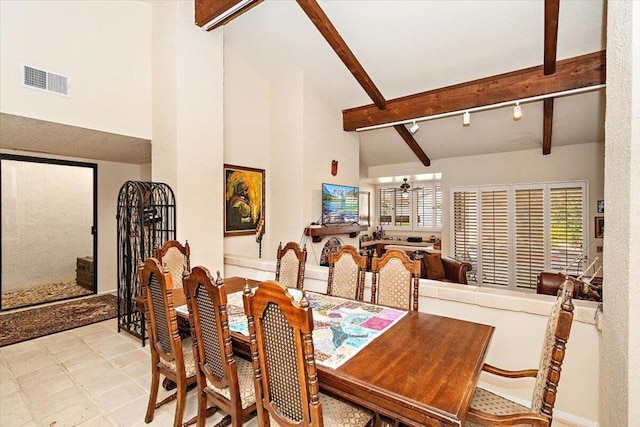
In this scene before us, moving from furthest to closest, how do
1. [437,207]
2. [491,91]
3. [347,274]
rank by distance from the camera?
[437,207]
[491,91]
[347,274]

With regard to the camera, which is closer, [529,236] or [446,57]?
[446,57]

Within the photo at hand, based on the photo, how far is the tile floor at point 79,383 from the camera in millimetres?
2182

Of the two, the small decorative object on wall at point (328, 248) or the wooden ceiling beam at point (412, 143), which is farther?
the wooden ceiling beam at point (412, 143)

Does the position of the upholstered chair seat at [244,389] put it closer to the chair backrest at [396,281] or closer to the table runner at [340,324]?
the table runner at [340,324]

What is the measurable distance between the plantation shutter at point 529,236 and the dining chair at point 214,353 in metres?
5.81

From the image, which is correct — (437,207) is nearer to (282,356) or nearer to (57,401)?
(282,356)

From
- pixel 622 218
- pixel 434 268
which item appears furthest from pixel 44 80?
pixel 434 268

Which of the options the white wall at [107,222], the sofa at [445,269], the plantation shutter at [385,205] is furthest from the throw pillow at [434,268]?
the white wall at [107,222]

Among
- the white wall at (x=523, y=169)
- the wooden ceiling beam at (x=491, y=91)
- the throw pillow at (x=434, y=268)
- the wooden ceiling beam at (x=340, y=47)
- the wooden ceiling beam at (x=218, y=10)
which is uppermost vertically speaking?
the wooden ceiling beam at (x=218, y=10)

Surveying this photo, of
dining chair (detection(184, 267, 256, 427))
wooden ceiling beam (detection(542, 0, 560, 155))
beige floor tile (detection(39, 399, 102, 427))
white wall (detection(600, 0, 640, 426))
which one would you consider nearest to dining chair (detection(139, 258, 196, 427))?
dining chair (detection(184, 267, 256, 427))

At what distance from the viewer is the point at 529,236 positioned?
5.77 meters

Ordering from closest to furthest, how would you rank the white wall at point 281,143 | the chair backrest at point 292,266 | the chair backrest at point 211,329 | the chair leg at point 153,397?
1. the chair backrest at point 211,329
2. the chair leg at point 153,397
3. the chair backrest at point 292,266
4. the white wall at point 281,143

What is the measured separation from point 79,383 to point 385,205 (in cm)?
773

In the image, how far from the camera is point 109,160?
511 cm
